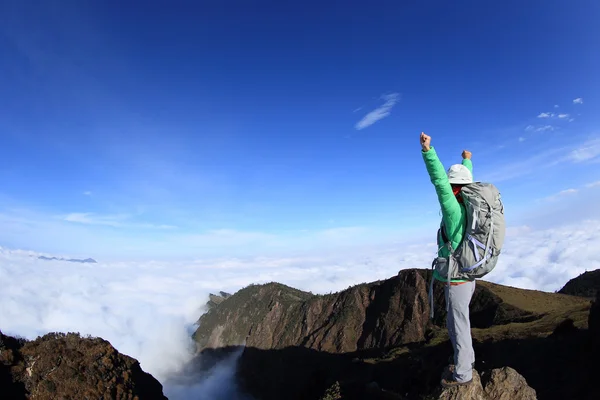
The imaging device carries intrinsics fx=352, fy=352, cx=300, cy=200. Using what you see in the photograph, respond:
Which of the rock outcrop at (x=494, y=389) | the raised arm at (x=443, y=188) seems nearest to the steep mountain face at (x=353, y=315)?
the rock outcrop at (x=494, y=389)

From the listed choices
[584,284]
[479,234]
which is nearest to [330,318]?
[584,284]

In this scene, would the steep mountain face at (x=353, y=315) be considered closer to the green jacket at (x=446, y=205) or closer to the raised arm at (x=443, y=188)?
the green jacket at (x=446, y=205)

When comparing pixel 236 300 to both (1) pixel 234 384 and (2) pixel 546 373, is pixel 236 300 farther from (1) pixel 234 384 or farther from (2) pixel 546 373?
(2) pixel 546 373

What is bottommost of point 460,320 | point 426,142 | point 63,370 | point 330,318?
point 330,318

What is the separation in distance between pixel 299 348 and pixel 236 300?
164 feet

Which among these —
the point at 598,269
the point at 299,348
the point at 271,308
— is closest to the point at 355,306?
the point at 299,348

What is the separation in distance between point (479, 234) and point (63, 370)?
96.3 feet

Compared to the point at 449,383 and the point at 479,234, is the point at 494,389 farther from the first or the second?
the point at 479,234

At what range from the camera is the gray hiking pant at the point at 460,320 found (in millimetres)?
5570

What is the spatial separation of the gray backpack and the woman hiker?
131 mm

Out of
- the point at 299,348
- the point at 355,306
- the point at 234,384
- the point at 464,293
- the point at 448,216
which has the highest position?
the point at 448,216

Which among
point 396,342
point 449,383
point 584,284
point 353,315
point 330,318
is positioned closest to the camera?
point 449,383

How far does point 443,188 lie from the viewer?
16.2ft

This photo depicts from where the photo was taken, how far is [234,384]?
304ft
